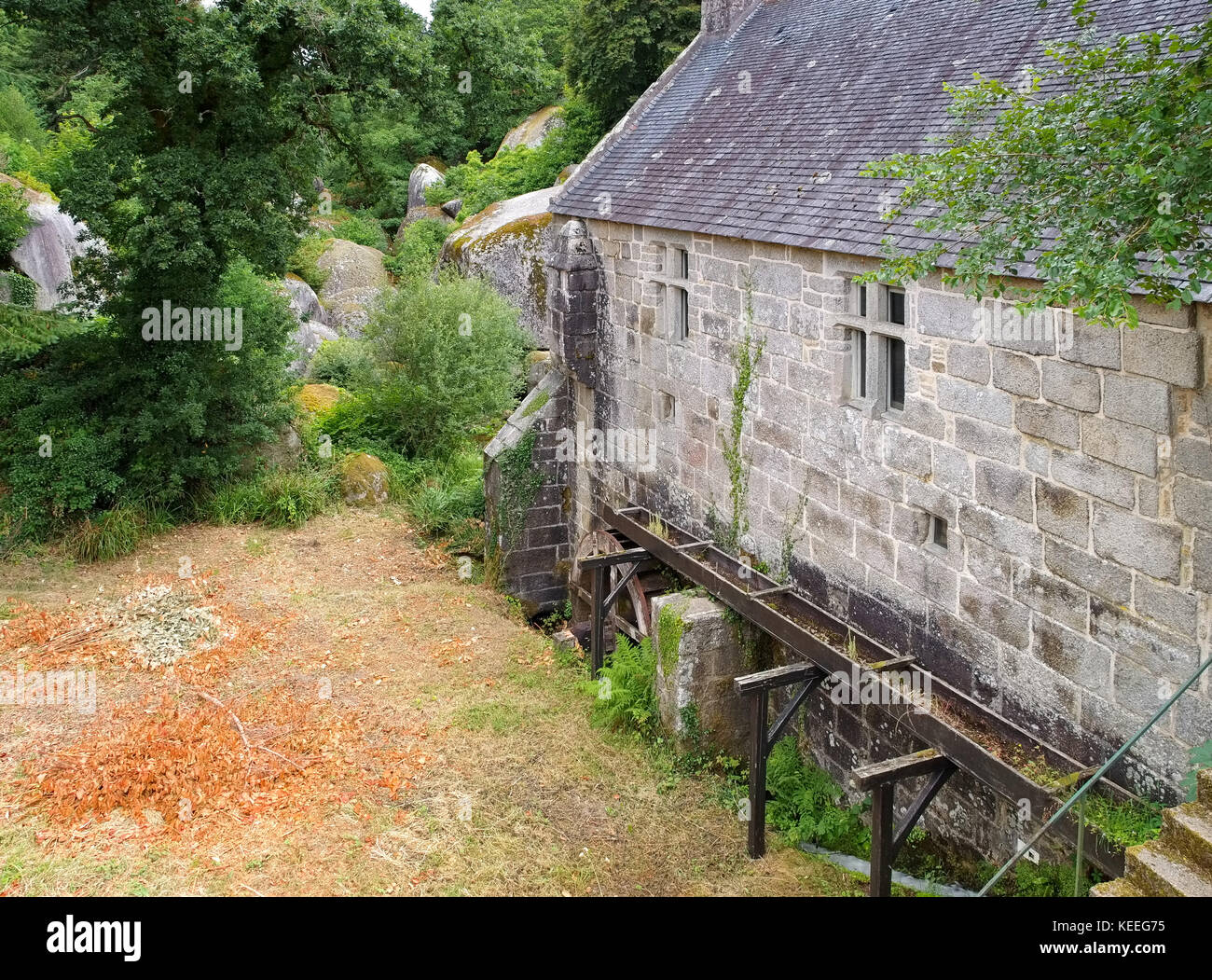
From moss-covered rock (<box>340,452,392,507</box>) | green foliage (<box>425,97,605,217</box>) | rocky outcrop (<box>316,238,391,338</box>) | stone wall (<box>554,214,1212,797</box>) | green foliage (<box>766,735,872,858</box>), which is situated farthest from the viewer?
rocky outcrop (<box>316,238,391,338</box>)

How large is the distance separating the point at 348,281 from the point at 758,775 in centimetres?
2243

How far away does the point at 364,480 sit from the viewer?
1838cm

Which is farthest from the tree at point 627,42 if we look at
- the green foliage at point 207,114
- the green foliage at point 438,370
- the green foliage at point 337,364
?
the green foliage at point 207,114

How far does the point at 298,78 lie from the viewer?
46.8 ft

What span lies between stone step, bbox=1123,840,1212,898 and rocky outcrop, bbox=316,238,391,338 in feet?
75.7

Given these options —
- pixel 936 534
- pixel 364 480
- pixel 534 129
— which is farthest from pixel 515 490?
pixel 534 129

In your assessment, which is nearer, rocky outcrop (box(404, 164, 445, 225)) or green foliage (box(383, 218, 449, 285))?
green foliage (box(383, 218, 449, 285))

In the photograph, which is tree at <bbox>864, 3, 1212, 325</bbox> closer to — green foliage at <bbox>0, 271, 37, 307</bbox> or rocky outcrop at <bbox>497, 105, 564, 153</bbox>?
green foliage at <bbox>0, 271, 37, 307</bbox>

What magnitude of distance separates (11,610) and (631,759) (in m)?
7.83

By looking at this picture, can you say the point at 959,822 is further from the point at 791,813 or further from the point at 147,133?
the point at 147,133

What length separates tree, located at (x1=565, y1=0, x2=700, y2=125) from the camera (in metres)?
23.1

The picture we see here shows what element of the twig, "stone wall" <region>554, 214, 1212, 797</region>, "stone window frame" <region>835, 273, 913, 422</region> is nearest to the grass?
the twig

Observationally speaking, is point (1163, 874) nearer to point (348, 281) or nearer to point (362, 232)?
point (348, 281)

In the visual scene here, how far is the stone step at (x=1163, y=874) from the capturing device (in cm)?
515
